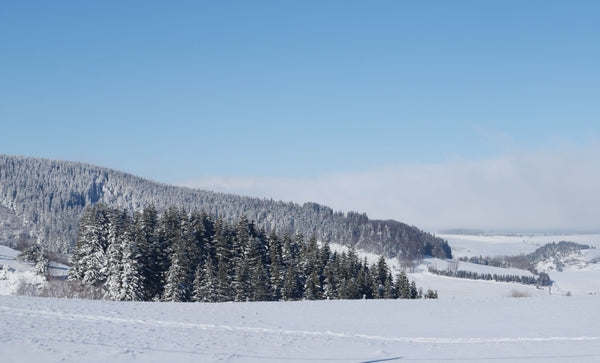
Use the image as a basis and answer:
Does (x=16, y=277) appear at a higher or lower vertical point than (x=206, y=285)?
lower

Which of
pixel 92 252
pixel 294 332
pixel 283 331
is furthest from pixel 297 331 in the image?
pixel 92 252

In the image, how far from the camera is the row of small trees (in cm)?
5284

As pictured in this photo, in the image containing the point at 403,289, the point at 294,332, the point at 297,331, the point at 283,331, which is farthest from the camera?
the point at 403,289

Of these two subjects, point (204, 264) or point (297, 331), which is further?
point (204, 264)

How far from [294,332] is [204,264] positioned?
37.2 meters

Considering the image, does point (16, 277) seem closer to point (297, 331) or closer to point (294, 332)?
point (297, 331)

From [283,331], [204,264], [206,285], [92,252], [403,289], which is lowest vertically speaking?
[403,289]

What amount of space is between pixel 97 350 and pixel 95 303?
15.1m

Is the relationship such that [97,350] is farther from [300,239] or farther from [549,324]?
[300,239]

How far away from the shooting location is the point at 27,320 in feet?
75.0

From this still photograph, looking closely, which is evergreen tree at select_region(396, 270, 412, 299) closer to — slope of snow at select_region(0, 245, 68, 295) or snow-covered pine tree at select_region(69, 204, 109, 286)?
snow-covered pine tree at select_region(69, 204, 109, 286)

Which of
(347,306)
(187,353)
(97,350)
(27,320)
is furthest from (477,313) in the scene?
(27,320)

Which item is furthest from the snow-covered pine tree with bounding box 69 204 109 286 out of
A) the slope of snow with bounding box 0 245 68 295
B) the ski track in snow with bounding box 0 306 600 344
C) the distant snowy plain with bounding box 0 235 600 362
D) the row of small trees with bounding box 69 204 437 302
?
Result: the ski track in snow with bounding box 0 306 600 344

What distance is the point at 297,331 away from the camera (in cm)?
2541
